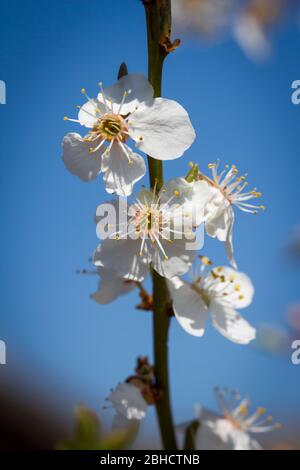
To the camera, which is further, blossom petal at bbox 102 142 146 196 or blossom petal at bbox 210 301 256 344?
blossom petal at bbox 210 301 256 344

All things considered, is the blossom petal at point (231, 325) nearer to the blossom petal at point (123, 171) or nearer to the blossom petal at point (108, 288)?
the blossom petal at point (108, 288)

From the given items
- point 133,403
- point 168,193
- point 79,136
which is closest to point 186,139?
point 168,193

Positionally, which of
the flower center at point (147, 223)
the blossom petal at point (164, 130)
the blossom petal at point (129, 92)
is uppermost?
the blossom petal at point (129, 92)

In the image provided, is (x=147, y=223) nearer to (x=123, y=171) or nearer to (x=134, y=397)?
(x=123, y=171)

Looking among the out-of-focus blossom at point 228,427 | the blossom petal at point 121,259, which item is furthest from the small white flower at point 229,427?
the blossom petal at point 121,259

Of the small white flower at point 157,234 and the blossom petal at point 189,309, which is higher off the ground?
the small white flower at point 157,234

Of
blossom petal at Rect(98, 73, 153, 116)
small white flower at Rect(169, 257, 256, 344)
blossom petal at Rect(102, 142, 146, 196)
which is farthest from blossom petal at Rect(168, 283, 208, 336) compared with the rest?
blossom petal at Rect(98, 73, 153, 116)

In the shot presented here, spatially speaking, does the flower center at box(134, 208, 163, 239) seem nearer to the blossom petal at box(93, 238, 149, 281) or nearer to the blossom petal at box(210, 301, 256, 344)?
the blossom petal at box(93, 238, 149, 281)

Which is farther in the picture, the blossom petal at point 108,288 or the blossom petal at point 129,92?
the blossom petal at point 108,288
